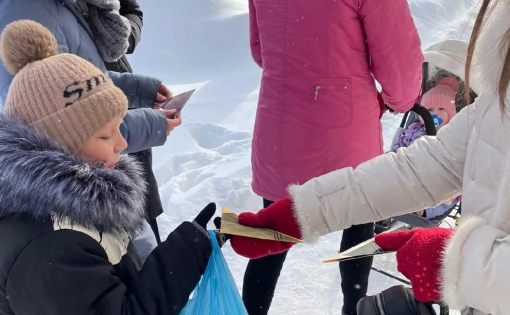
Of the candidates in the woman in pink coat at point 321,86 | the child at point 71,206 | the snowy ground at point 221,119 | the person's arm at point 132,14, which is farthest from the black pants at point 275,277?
the person's arm at point 132,14

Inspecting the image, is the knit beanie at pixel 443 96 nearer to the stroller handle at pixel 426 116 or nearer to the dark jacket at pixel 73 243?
the stroller handle at pixel 426 116

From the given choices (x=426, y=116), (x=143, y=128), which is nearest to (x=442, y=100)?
(x=426, y=116)

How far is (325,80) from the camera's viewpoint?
7.07 ft

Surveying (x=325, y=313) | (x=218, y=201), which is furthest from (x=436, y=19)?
(x=325, y=313)

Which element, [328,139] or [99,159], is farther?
[328,139]

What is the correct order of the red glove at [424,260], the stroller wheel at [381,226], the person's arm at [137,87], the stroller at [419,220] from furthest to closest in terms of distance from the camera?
the stroller wheel at [381,226]
the person's arm at [137,87]
the stroller at [419,220]
the red glove at [424,260]

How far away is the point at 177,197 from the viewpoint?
3.97 meters

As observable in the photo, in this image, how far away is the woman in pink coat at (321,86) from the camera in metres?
2.06

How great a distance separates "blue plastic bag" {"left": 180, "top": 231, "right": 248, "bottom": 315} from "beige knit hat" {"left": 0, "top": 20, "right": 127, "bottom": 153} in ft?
1.56

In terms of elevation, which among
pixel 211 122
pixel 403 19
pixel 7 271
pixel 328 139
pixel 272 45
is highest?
pixel 403 19

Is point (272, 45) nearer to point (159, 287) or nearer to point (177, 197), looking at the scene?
point (159, 287)

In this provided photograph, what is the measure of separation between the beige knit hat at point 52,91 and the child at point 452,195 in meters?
0.55

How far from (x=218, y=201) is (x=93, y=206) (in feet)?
8.38

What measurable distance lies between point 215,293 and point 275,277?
79cm
